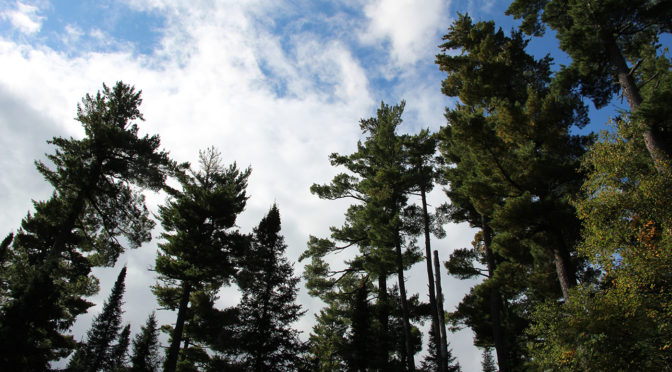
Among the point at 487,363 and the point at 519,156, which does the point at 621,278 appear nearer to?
the point at 519,156

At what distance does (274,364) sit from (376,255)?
785cm

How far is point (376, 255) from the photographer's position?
17.3m

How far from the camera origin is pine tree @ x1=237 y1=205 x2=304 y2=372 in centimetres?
1761

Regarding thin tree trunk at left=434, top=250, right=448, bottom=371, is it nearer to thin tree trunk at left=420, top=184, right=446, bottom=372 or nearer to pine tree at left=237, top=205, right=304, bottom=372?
thin tree trunk at left=420, top=184, right=446, bottom=372

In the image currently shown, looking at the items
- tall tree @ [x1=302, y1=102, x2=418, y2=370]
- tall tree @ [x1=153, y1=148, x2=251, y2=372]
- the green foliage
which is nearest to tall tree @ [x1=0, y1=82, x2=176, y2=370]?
tall tree @ [x1=153, y1=148, x2=251, y2=372]

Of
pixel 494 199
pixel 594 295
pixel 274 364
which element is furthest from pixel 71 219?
pixel 594 295

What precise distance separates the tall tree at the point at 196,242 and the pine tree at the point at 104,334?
25.3m

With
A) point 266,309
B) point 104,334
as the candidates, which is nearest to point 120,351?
point 104,334

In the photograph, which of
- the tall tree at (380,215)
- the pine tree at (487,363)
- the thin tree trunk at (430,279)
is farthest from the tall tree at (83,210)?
the pine tree at (487,363)

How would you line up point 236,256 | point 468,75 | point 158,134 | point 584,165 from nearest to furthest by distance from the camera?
point 584,165 → point 468,75 → point 158,134 → point 236,256

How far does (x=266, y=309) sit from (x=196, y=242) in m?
5.34

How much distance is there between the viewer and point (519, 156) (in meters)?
11.1

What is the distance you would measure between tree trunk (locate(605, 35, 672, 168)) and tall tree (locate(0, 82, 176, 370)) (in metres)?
18.0

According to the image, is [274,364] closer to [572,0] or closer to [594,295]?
[594,295]
